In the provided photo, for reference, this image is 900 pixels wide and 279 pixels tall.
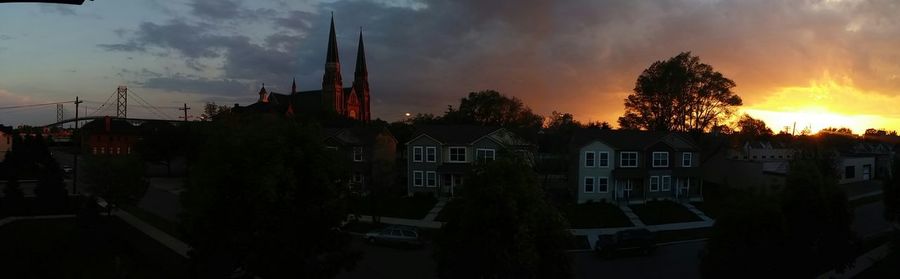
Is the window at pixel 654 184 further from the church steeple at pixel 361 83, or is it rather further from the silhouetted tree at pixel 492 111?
the church steeple at pixel 361 83

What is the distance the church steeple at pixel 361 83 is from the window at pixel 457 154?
3468 inches

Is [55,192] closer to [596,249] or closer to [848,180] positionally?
[596,249]

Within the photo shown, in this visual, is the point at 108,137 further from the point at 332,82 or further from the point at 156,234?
the point at 156,234

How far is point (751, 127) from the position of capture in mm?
67875

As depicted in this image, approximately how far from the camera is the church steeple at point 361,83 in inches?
4943

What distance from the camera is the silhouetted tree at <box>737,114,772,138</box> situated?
63.5 metres

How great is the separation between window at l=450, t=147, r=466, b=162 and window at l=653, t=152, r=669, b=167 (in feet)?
48.0

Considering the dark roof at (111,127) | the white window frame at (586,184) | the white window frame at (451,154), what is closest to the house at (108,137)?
the dark roof at (111,127)

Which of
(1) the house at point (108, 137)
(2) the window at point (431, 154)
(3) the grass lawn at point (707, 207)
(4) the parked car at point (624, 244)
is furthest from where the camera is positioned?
(1) the house at point (108, 137)

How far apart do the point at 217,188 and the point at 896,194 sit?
83.9 feet

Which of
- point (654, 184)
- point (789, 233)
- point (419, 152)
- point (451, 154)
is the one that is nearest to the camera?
point (789, 233)

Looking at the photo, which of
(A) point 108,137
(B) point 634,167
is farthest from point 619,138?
(A) point 108,137

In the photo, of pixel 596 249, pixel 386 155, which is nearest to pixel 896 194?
pixel 596 249

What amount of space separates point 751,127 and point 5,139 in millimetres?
99046
